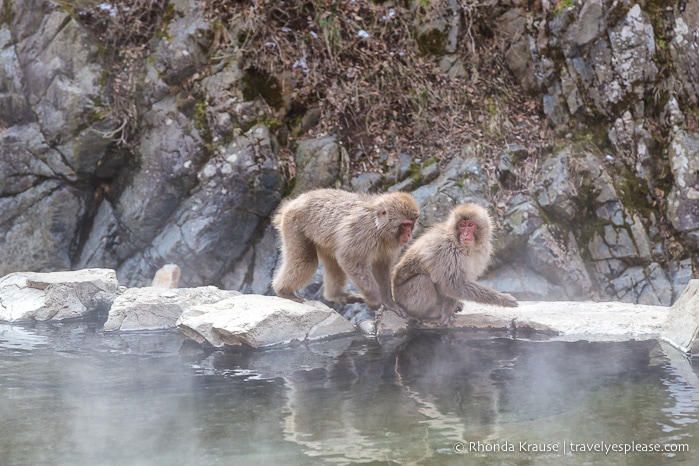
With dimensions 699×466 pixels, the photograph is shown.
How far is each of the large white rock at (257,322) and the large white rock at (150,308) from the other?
42 centimetres

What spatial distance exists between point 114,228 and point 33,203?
3.23 feet

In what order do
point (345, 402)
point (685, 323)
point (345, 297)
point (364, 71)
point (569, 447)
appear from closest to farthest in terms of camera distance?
point (569, 447), point (345, 402), point (685, 323), point (345, 297), point (364, 71)

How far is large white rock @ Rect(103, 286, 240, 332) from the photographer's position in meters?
6.10

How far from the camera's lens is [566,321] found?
562 cm

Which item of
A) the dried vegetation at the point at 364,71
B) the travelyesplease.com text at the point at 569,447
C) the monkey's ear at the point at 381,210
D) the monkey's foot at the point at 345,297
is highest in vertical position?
the dried vegetation at the point at 364,71

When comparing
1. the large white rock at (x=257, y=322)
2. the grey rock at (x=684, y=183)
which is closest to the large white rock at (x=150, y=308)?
the large white rock at (x=257, y=322)

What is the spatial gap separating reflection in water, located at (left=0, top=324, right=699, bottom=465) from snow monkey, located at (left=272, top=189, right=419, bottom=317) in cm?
55

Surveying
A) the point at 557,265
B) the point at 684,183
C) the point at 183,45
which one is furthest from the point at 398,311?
the point at 183,45

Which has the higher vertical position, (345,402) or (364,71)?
(364,71)

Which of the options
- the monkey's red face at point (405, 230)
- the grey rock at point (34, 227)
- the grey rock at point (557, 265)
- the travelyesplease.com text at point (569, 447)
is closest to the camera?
the travelyesplease.com text at point (569, 447)

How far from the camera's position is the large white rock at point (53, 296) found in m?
6.55

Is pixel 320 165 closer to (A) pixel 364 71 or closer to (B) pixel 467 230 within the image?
(A) pixel 364 71

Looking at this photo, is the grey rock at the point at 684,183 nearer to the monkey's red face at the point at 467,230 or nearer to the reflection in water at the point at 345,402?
the reflection in water at the point at 345,402

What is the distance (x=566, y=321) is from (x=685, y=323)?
2.85 ft
